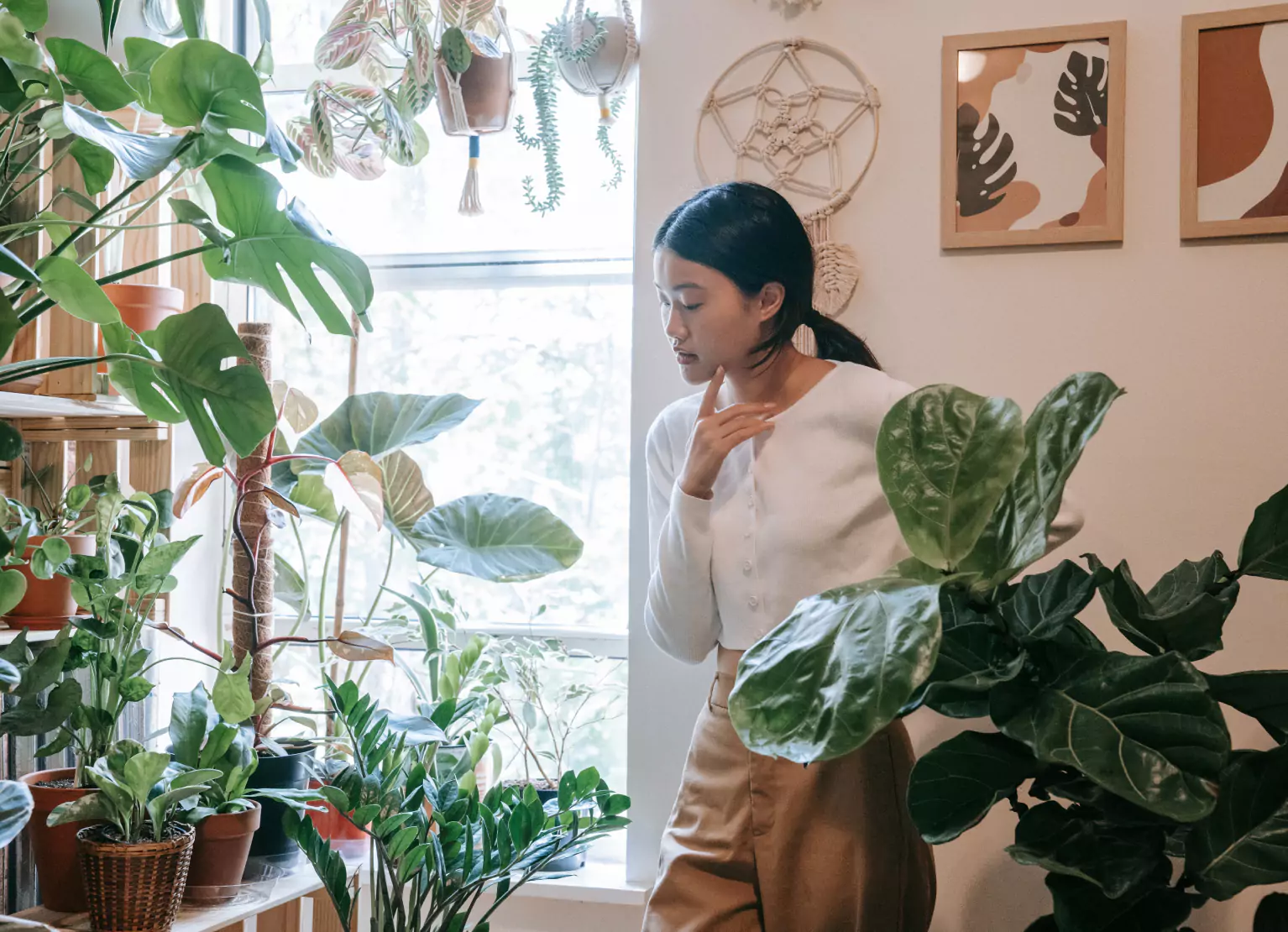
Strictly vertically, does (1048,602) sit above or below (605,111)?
below

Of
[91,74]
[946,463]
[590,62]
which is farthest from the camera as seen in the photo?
[590,62]

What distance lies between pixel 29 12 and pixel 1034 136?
136cm

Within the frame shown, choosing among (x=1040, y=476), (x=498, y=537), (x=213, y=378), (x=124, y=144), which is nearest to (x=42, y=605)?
(x=498, y=537)

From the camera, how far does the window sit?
7.09ft

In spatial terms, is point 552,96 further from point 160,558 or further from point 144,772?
point 144,772

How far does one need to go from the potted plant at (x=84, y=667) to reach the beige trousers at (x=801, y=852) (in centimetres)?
80

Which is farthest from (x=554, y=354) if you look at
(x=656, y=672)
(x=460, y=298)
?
(x=656, y=672)

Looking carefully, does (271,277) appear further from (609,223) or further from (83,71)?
(609,223)

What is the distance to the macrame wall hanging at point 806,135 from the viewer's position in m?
1.75

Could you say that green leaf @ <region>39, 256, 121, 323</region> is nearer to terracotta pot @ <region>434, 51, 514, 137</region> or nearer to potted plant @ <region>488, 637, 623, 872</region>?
terracotta pot @ <region>434, 51, 514, 137</region>

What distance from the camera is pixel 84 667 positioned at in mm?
1511

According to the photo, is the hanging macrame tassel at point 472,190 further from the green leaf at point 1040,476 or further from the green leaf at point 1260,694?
the green leaf at point 1260,694

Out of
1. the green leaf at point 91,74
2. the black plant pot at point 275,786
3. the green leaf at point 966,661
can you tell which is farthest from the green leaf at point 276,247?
the black plant pot at point 275,786

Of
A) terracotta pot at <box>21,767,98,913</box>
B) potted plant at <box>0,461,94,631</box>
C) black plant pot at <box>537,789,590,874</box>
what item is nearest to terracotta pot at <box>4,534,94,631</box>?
potted plant at <box>0,461,94,631</box>
